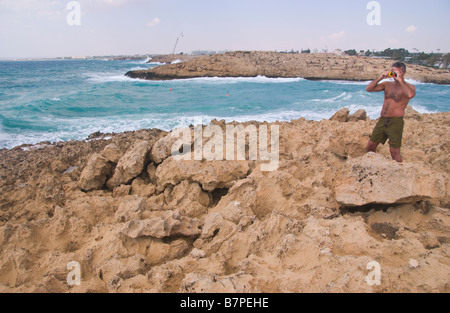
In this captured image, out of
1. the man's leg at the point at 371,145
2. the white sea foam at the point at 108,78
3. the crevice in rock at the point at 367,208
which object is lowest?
the crevice in rock at the point at 367,208

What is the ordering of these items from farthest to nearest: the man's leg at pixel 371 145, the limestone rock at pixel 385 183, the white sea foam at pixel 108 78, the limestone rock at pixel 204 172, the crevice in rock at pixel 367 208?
the white sea foam at pixel 108 78 → the man's leg at pixel 371 145 → the limestone rock at pixel 204 172 → the crevice in rock at pixel 367 208 → the limestone rock at pixel 385 183

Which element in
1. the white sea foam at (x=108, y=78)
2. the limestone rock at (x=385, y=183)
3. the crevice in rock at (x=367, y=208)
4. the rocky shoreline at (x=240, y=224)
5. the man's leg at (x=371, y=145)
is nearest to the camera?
the rocky shoreline at (x=240, y=224)

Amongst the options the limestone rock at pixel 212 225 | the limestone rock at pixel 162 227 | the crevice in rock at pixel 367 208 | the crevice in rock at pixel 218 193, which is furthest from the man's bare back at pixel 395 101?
the limestone rock at pixel 162 227

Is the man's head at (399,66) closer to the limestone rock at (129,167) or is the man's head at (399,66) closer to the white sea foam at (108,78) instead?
the limestone rock at (129,167)

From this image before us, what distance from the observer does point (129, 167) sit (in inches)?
157

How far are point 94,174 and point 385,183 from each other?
12.8ft

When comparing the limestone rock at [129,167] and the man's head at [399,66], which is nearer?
the man's head at [399,66]

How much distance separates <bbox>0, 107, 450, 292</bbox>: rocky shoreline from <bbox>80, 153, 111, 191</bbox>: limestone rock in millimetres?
16

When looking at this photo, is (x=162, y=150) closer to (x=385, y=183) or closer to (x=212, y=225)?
(x=212, y=225)

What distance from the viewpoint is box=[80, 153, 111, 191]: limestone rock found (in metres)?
4.00

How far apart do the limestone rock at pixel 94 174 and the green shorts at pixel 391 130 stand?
4178mm

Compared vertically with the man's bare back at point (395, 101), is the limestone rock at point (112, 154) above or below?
below

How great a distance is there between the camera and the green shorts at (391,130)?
3490 millimetres

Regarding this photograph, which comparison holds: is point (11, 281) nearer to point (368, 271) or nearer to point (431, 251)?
point (368, 271)
